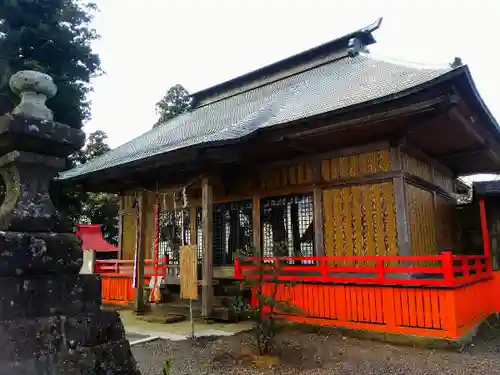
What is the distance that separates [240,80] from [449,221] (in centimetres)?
891

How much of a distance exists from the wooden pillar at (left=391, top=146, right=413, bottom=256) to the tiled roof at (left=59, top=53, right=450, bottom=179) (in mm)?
1363

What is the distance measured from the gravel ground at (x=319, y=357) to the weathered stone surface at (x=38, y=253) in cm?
250

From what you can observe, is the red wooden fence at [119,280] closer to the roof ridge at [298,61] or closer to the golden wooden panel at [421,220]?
the golden wooden panel at [421,220]

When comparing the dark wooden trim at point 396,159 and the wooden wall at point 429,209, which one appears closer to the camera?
the dark wooden trim at point 396,159

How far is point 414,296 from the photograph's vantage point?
6.36 m

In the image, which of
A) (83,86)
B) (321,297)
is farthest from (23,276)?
(83,86)

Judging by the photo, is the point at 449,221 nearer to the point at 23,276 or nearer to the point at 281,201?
the point at 281,201

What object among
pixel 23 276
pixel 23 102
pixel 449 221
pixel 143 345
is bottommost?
pixel 143 345

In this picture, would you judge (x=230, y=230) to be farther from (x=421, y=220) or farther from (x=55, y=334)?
(x=55, y=334)

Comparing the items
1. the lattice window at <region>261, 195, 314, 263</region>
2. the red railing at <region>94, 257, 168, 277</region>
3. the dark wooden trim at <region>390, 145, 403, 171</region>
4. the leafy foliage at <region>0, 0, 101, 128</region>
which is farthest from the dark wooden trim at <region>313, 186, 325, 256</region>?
the leafy foliage at <region>0, 0, 101, 128</region>

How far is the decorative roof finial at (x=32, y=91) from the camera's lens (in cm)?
305

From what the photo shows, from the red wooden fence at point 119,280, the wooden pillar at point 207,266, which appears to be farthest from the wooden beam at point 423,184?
the red wooden fence at point 119,280

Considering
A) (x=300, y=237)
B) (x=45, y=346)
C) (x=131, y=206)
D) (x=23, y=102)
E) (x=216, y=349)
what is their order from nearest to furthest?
1. (x=45, y=346)
2. (x=23, y=102)
3. (x=216, y=349)
4. (x=300, y=237)
5. (x=131, y=206)

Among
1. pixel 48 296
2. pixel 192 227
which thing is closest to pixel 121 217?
pixel 192 227
